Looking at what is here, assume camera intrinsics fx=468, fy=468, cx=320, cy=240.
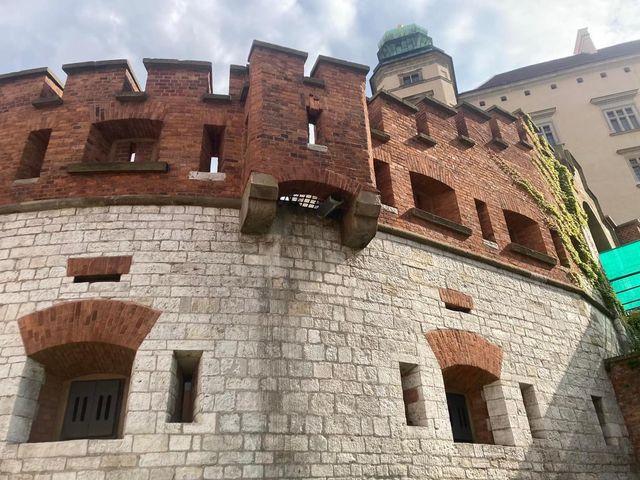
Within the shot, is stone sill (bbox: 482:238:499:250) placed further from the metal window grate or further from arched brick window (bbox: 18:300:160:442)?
arched brick window (bbox: 18:300:160:442)

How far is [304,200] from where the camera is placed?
22.7 ft

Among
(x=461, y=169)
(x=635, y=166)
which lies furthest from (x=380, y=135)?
(x=635, y=166)

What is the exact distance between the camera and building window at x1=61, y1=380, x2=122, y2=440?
5699 millimetres

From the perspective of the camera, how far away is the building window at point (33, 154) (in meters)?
7.21

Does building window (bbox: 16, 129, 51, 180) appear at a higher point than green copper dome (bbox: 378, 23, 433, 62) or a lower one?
lower

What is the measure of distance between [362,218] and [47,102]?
17.9 ft

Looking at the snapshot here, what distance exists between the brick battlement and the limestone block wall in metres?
0.49

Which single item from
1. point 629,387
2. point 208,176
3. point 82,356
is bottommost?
point 629,387

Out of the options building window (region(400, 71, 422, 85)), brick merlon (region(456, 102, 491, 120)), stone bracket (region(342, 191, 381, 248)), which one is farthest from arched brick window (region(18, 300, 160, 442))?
building window (region(400, 71, 422, 85))

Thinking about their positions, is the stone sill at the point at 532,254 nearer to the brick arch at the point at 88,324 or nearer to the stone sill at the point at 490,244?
the stone sill at the point at 490,244

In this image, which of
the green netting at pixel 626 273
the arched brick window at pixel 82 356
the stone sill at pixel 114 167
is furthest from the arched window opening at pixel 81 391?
the green netting at pixel 626 273

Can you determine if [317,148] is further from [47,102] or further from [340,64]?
[47,102]

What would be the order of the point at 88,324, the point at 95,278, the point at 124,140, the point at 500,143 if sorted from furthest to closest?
1. the point at 500,143
2. the point at 124,140
3. the point at 95,278
4. the point at 88,324

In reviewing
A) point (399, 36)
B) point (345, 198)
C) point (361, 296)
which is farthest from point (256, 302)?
point (399, 36)
